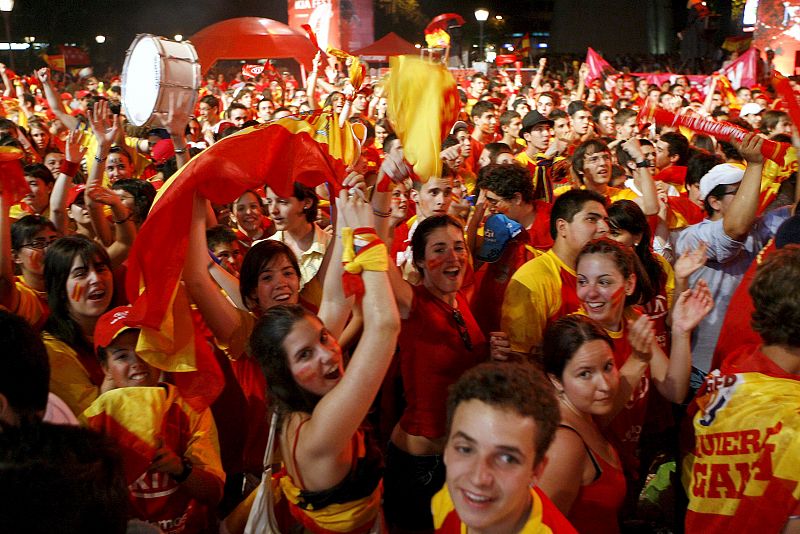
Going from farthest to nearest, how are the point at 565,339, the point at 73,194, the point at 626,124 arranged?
the point at 626,124
the point at 73,194
the point at 565,339

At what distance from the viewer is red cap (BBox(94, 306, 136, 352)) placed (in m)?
2.95

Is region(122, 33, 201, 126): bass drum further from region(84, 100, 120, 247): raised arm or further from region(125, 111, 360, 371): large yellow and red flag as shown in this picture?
region(125, 111, 360, 371): large yellow and red flag

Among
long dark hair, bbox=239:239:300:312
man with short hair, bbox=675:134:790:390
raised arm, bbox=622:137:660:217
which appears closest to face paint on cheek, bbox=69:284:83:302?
long dark hair, bbox=239:239:300:312

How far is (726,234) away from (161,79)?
3143 millimetres

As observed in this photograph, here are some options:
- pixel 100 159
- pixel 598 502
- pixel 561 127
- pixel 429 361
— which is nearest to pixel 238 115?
pixel 561 127

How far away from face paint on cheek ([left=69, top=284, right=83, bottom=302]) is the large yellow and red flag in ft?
1.15

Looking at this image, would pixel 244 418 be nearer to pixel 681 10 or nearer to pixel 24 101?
pixel 24 101

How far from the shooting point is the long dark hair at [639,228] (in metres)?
4.16

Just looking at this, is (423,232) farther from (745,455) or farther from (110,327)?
(745,455)

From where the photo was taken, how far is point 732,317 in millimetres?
3369

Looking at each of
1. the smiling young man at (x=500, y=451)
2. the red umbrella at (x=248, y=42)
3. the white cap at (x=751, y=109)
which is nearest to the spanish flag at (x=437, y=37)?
the white cap at (x=751, y=109)

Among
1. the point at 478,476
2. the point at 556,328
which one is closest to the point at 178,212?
the point at 556,328

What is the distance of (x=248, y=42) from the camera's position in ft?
62.1

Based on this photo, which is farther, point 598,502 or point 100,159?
point 100,159
